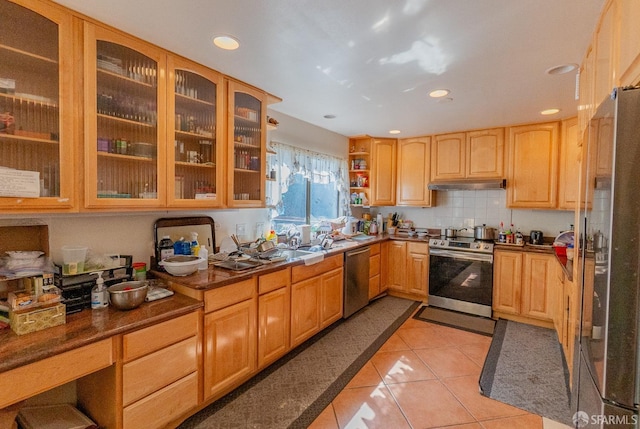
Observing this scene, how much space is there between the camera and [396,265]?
413 cm

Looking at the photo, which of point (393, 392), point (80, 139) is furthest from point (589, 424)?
point (80, 139)

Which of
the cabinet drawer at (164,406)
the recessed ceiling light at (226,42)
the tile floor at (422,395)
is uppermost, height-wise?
the recessed ceiling light at (226,42)

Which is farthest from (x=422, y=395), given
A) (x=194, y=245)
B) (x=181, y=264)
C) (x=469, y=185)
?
(x=469, y=185)

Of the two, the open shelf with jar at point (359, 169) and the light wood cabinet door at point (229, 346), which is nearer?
the light wood cabinet door at point (229, 346)

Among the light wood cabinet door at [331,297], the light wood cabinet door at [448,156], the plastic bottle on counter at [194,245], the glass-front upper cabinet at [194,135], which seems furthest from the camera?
the light wood cabinet door at [448,156]

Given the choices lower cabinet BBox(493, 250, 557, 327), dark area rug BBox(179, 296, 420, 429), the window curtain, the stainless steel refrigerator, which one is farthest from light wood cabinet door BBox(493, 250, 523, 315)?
the stainless steel refrigerator

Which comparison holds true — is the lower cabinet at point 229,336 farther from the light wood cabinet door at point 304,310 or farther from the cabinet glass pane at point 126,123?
the cabinet glass pane at point 126,123

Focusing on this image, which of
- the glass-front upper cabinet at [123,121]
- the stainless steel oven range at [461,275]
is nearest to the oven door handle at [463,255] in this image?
the stainless steel oven range at [461,275]

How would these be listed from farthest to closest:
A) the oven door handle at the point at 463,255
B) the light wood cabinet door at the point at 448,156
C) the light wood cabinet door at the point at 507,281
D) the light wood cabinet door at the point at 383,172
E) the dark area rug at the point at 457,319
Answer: the light wood cabinet door at the point at 383,172 → the light wood cabinet door at the point at 448,156 → the oven door handle at the point at 463,255 → the light wood cabinet door at the point at 507,281 → the dark area rug at the point at 457,319

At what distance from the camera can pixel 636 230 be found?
0.88m

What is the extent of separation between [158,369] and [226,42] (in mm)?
1943

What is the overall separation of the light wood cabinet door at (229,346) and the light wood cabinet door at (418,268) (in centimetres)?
251

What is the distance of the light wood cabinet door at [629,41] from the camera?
0.96 m

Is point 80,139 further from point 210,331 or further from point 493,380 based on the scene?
point 493,380
